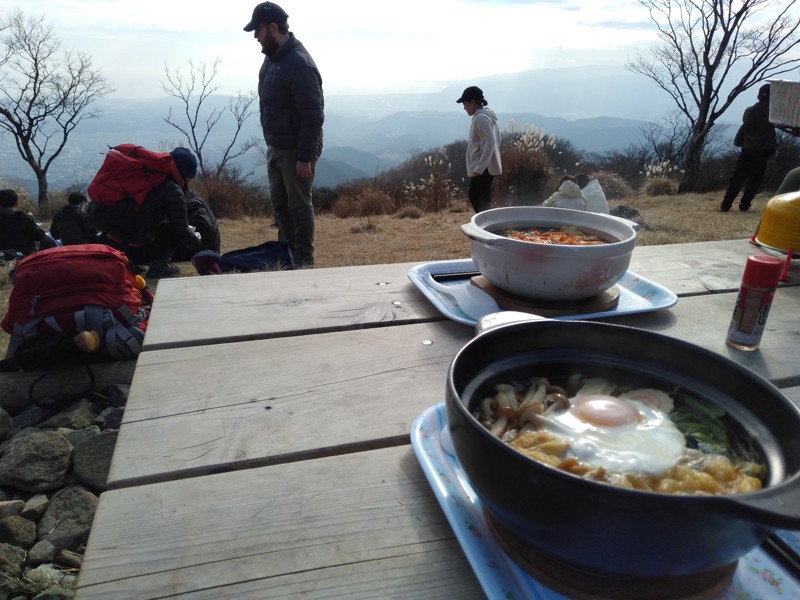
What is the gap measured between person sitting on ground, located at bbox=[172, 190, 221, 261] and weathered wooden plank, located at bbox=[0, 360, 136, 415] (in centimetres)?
309

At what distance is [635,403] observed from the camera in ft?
2.30

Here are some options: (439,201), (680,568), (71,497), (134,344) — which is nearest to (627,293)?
(680,568)

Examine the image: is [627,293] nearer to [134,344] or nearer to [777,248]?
[777,248]

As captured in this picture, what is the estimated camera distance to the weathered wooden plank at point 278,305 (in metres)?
1.30

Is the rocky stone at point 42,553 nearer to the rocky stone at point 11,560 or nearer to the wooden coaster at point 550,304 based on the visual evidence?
the rocky stone at point 11,560

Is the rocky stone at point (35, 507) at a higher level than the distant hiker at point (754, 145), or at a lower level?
lower

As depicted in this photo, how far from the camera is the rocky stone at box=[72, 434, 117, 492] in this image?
2252mm

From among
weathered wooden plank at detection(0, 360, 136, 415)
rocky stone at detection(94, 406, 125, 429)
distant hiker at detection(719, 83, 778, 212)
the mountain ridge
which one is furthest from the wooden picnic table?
the mountain ridge

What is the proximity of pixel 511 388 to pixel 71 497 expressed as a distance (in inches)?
84.9

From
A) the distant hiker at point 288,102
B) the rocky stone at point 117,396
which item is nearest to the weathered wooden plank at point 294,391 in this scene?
the rocky stone at point 117,396

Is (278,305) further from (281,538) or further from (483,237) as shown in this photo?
(281,538)

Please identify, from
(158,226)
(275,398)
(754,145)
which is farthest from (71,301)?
(754,145)

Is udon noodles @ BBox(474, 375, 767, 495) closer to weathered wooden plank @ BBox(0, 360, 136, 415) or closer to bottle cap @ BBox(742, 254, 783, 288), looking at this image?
bottle cap @ BBox(742, 254, 783, 288)

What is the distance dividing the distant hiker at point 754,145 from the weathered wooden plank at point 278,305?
8773 millimetres
